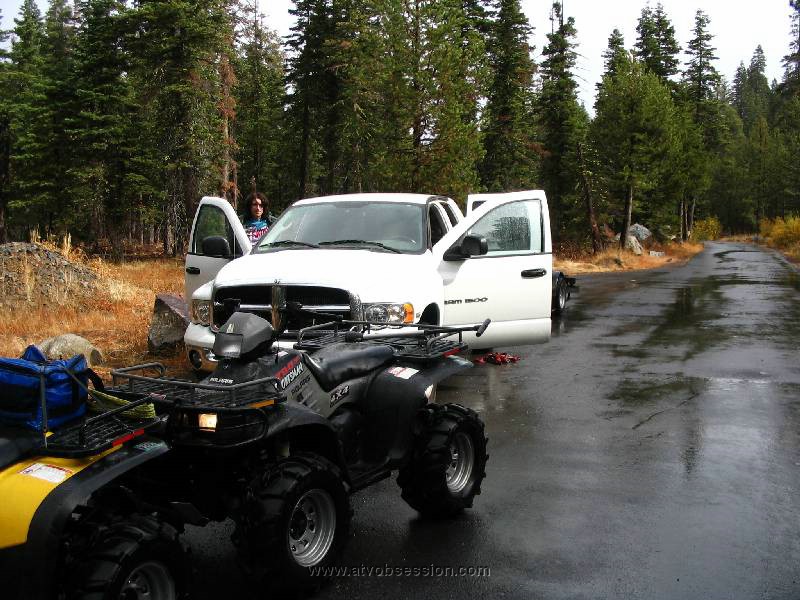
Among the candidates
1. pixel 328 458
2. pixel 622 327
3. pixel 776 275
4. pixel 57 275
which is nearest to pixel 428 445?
pixel 328 458

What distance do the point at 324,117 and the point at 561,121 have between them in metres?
14.6

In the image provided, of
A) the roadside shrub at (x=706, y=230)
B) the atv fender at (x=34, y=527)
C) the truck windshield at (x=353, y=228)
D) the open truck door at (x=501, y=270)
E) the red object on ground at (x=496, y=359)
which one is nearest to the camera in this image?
the atv fender at (x=34, y=527)

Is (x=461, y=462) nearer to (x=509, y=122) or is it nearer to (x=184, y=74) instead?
(x=184, y=74)

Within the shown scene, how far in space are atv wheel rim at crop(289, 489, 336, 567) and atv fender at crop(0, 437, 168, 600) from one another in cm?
115

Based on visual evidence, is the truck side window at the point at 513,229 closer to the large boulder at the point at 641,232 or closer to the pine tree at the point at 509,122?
the pine tree at the point at 509,122

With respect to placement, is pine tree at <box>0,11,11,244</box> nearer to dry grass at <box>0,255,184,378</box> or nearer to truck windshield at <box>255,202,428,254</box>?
dry grass at <box>0,255,184,378</box>

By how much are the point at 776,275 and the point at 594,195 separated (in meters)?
19.3

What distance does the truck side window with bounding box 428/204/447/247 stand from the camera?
8.89 metres

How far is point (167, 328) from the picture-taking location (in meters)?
10.4

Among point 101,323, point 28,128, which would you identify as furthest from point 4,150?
point 101,323

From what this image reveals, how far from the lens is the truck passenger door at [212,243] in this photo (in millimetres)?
8461

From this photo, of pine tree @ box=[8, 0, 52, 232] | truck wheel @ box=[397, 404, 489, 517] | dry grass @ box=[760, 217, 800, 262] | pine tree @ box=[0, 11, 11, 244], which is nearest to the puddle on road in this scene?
truck wheel @ box=[397, 404, 489, 517]

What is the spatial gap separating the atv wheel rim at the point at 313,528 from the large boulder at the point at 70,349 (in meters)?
6.29

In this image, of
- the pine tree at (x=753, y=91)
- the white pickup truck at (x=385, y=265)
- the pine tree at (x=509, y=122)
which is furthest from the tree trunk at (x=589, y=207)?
the pine tree at (x=753, y=91)
